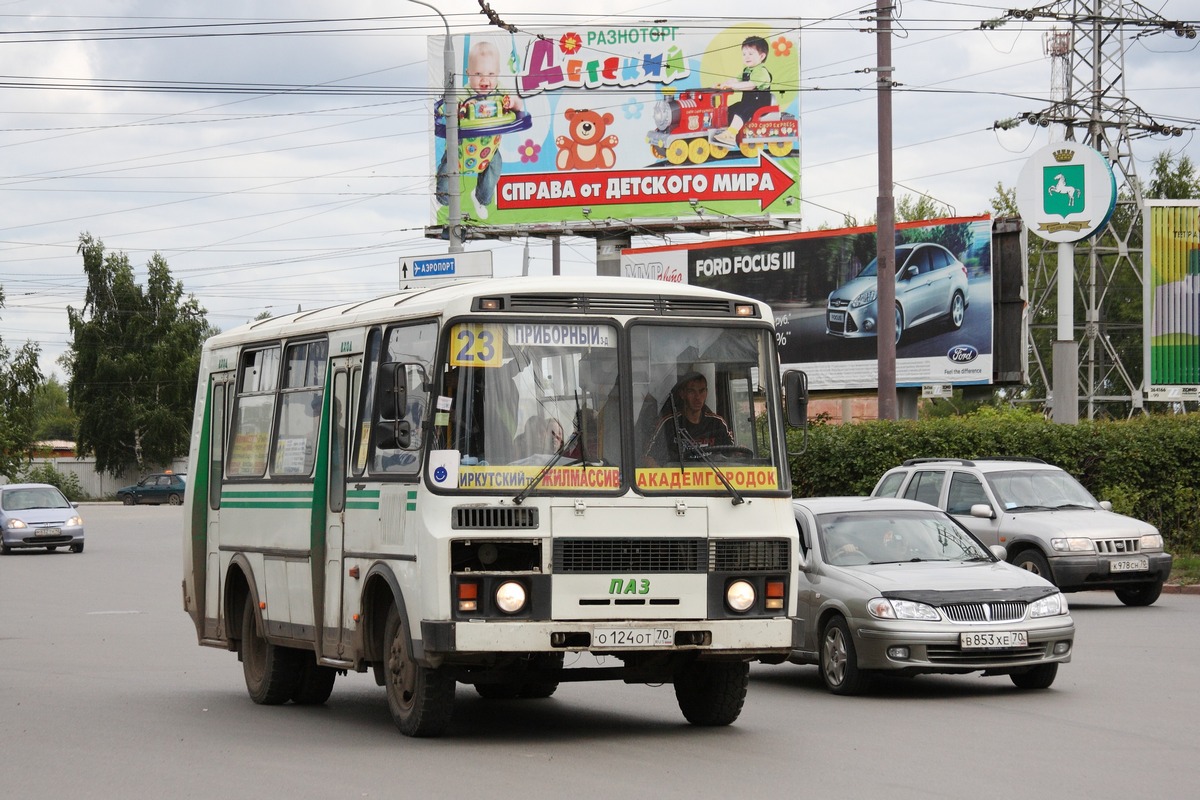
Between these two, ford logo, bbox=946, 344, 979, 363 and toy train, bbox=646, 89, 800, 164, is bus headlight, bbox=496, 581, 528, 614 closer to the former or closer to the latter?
ford logo, bbox=946, 344, 979, 363

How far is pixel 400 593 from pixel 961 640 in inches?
174

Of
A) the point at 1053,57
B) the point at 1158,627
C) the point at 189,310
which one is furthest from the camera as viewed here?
the point at 189,310

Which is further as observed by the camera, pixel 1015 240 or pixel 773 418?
pixel 1015 240

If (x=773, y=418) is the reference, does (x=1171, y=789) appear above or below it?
below

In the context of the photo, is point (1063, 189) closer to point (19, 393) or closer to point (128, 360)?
point (19, 393)

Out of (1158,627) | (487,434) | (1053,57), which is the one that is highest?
(1053,57)

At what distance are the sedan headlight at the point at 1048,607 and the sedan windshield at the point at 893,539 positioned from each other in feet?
3.66

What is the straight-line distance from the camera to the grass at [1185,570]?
956 inches

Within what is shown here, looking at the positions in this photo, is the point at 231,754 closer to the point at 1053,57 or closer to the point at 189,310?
the point at 1053,57

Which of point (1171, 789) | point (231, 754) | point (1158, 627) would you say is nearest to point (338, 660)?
point (231, 754)

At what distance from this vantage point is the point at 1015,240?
42062 mm

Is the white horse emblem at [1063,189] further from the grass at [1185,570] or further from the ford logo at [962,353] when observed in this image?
the grass at [1185,570]

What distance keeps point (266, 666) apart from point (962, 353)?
3132 cm

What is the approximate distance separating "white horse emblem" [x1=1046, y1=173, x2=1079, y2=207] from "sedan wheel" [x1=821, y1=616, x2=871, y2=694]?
83.4ft
